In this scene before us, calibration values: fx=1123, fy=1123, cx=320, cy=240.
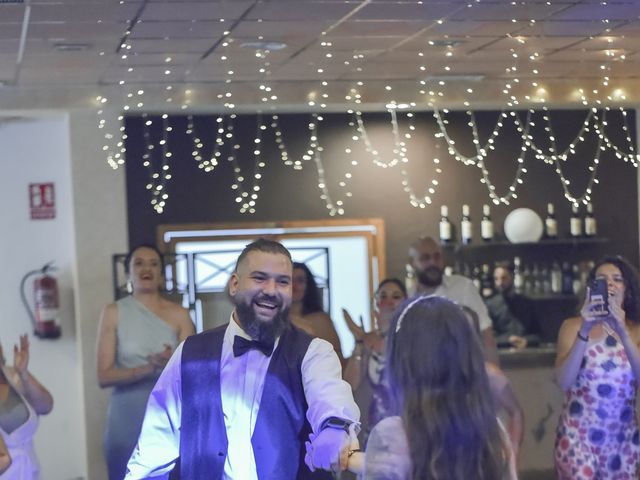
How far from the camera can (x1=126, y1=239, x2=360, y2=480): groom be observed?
2990mm

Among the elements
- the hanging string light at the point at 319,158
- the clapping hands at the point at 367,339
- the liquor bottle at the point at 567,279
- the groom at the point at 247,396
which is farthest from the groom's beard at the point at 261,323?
the liquor bottle at the point at 567,279

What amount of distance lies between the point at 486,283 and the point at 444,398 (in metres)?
5.72

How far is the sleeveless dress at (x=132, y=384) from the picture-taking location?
529 centimetres

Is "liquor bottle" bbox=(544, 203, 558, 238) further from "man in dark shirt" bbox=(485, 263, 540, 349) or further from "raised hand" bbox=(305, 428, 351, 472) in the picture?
"raised hand" bbox=(305, 428, 351, 472)

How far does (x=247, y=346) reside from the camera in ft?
10.1

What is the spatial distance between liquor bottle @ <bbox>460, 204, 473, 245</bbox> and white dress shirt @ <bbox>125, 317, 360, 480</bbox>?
16.0 feet

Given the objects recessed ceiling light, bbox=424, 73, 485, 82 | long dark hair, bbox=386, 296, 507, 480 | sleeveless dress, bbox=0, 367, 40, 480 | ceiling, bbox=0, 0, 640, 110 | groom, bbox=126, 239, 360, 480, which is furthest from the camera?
recessed ceiling light, bbox=424, 73, 485, 82

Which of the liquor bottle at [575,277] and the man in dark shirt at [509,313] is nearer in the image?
the man in dark shirt at [509,313]

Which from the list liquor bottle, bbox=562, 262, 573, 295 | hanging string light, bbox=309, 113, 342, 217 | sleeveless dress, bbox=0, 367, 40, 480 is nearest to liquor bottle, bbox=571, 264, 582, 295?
liquor bottle, bbox=562, 262, 573, 295

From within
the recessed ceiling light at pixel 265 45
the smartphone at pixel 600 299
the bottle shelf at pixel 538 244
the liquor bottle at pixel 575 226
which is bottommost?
the smartphone at pixel 600 299

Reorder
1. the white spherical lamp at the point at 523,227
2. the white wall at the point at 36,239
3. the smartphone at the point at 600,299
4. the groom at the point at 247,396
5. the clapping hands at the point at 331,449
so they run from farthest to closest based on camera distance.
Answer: the white spherical lamp at the point at 523,227 < the white wall at the point at 36,239 < the smartphone at the point at 600,299 < the groom at the point at 247,396 < the clapping hands at the point at 331,449

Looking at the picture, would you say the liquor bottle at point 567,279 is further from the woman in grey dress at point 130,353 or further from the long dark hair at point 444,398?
the long dark hair at point 444,398

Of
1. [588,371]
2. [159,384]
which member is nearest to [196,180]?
[588,371]

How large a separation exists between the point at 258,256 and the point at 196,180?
4.50m
